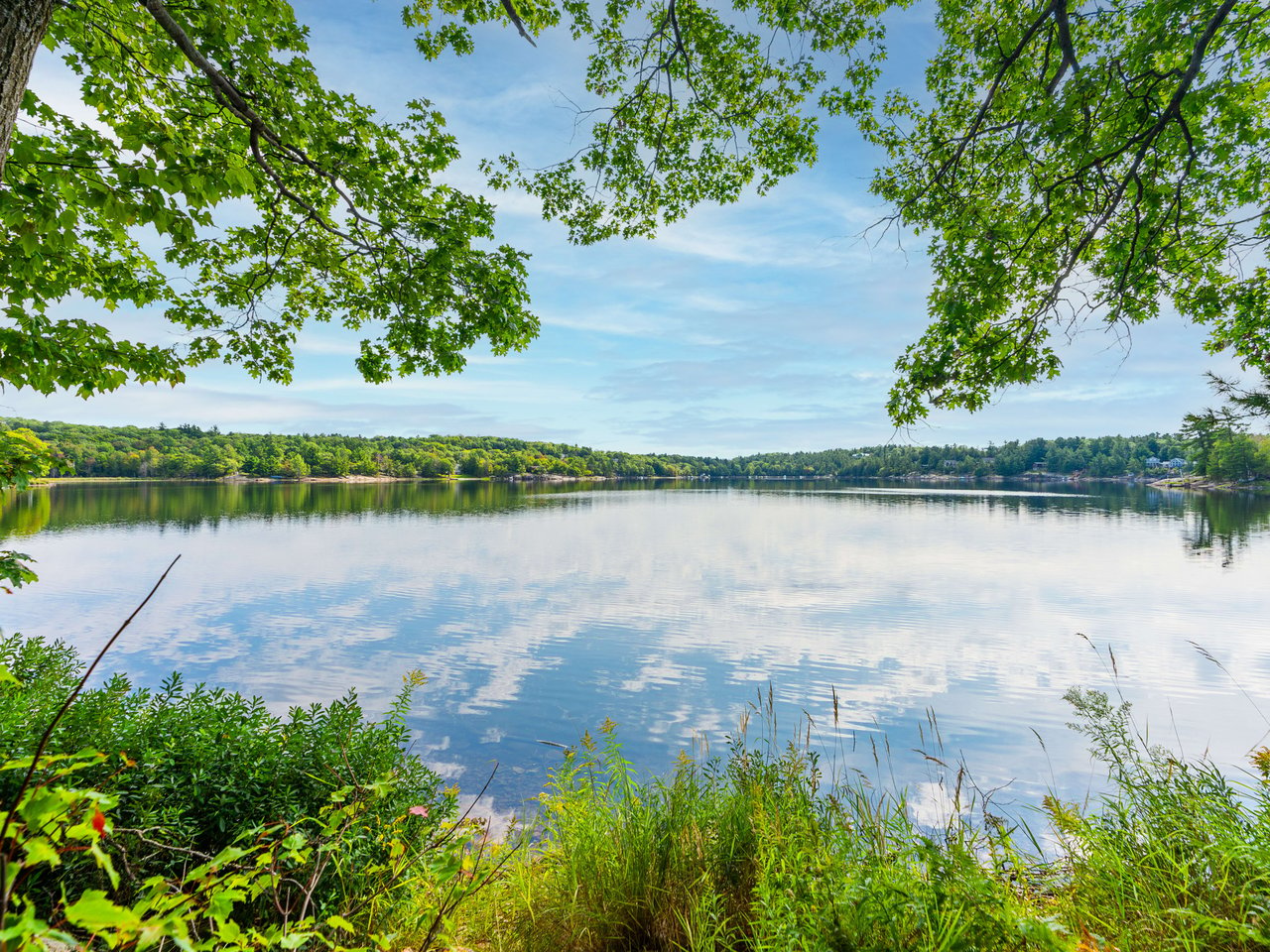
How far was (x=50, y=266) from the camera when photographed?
18.9 ft

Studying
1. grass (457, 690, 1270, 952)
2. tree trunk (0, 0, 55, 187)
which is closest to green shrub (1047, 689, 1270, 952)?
grass (457, 690, 1270, 952)

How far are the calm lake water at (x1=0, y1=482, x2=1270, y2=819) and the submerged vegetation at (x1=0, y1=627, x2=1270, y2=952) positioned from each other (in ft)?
3.56

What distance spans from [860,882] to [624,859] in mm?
1537

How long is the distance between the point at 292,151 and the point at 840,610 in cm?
1748

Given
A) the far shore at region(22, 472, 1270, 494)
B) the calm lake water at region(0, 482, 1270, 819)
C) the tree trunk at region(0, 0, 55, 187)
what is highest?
the tree trunk at region(0, 0, 55, 187)

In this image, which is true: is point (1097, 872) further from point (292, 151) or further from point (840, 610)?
point (840, 610)

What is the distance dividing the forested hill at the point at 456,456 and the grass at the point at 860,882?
339 feet

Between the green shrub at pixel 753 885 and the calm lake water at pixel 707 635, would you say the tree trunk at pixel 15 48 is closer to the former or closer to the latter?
the green shrub at pixel 753 885

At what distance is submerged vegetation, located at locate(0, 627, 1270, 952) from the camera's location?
2561mm

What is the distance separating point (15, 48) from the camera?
2.79 metres

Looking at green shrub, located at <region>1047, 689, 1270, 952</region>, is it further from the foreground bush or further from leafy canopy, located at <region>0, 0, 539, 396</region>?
leafy canopy, located at <region>0, 0, 539, 396</region>

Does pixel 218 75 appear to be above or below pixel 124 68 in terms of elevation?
below

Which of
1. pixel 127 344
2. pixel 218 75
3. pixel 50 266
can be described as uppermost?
pixel 218 75

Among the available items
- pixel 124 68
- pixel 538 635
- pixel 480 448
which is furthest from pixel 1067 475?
pixel 124 68
